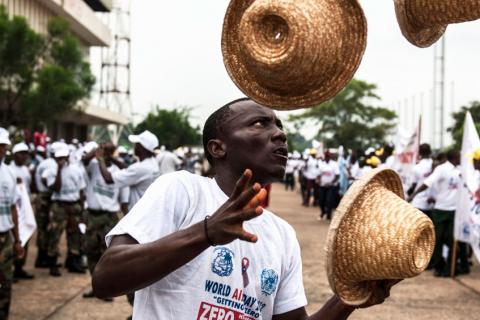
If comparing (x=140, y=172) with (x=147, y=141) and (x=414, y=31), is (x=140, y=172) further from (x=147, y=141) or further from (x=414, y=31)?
(x=414, y=31)

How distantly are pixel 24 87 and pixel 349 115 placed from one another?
58423mm

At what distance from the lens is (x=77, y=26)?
43781 mm

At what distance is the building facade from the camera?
3672 cm

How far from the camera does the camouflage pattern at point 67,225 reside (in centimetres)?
1089

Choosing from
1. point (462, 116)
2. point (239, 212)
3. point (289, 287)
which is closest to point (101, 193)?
point (289, 287)

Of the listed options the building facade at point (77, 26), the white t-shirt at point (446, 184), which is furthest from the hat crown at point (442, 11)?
the building facade at point (77, 26)

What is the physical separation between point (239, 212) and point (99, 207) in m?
7.81

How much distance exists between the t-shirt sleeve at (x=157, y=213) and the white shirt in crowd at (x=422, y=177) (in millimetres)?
9500

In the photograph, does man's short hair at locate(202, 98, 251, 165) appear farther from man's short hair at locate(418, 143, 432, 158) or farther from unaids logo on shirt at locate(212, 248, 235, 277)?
man's short hair at locate(418, 143, 432, 158)

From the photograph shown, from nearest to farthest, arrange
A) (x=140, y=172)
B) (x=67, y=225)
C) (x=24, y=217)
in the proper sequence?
(x=140, y=172)
(x=24, y=217)
(x=67, y=225)

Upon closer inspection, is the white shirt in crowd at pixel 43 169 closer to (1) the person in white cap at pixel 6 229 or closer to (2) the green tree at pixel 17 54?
(1) the person in white cap at pixel 6 229

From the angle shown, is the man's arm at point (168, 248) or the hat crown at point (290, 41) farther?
the hat crown at point (290, 41)

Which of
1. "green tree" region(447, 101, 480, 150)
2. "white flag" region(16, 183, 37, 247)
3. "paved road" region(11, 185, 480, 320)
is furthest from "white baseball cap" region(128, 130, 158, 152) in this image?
"green tree" region(447, 101, 480, 150)

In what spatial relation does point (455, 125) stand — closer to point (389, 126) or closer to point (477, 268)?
point (389, 126)
